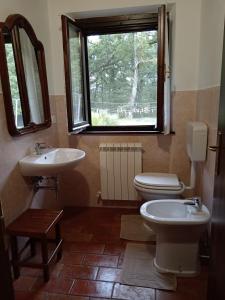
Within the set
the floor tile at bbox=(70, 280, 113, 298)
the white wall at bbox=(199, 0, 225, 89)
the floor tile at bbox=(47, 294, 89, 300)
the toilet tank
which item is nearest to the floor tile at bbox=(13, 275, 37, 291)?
the floor tile at bbox=(47, 294, 89, 300)

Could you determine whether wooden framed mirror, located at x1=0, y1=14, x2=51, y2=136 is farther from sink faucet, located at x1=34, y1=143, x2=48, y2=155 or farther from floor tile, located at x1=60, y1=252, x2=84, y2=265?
floor tile, located at x1=60, y1=252, x2=84, y2=265

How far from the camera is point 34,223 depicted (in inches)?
69.2

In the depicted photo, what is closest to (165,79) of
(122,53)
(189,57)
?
(189,57)

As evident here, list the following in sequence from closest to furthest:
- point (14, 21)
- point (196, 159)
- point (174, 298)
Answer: point (174, 298) → point (14, 21) → point (196, 159)

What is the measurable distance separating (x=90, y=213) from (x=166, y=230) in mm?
1218

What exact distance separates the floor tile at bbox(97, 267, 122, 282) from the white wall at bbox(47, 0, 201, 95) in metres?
1.75

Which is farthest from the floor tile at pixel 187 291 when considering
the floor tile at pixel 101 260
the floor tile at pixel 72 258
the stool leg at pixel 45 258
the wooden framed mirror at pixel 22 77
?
the wooden framed mirror at pixel 22 77

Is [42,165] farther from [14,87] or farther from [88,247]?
[88,247]

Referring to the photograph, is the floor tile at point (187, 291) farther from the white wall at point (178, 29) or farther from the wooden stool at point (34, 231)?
the white wall at point (178, 29)

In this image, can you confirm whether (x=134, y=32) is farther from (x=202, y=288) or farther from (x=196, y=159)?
(x=202, y=288)

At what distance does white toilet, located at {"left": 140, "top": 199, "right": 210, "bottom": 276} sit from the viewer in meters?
1.61

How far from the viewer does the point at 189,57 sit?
2.31 meters

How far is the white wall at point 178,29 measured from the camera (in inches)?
87.6

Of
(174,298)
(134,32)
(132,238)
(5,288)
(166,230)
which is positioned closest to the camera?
(5,288)
